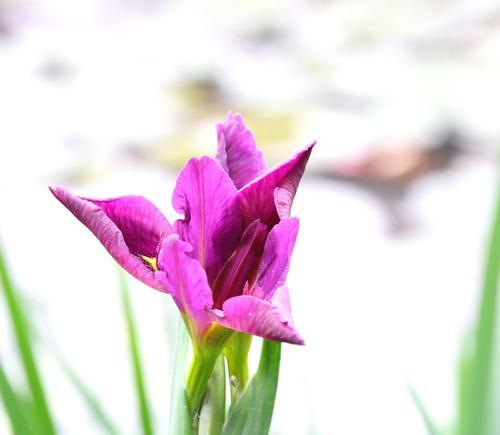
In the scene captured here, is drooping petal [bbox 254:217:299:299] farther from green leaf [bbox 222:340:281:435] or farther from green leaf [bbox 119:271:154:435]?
green leaf [bbox 119:271:154:435]

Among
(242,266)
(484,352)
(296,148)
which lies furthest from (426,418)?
(296,148)

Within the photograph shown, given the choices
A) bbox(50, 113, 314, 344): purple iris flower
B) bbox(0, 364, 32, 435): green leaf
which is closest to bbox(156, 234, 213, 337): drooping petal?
bbox(50, 113, 314, 344): purple iris flower

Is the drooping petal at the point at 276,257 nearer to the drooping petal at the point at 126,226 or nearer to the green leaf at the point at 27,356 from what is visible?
the drooping petal at the point at 126,226

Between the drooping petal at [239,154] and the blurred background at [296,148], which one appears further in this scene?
the blurred background at [296,148]

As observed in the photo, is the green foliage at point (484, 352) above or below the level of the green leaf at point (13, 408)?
above

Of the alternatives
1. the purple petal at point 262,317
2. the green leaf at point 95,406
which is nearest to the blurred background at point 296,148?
the green leaf at point 95,406

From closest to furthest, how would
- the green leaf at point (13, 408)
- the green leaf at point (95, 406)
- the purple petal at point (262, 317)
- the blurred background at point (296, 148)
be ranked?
the purple petal at point (262, 317), the green leaf at point (13, 408), the green leaf at point (95, 406), the blurred background at point (296, 148)

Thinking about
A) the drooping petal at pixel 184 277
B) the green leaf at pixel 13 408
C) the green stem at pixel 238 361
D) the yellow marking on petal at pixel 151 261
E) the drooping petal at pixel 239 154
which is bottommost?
the green leaf at pixel 13 408
